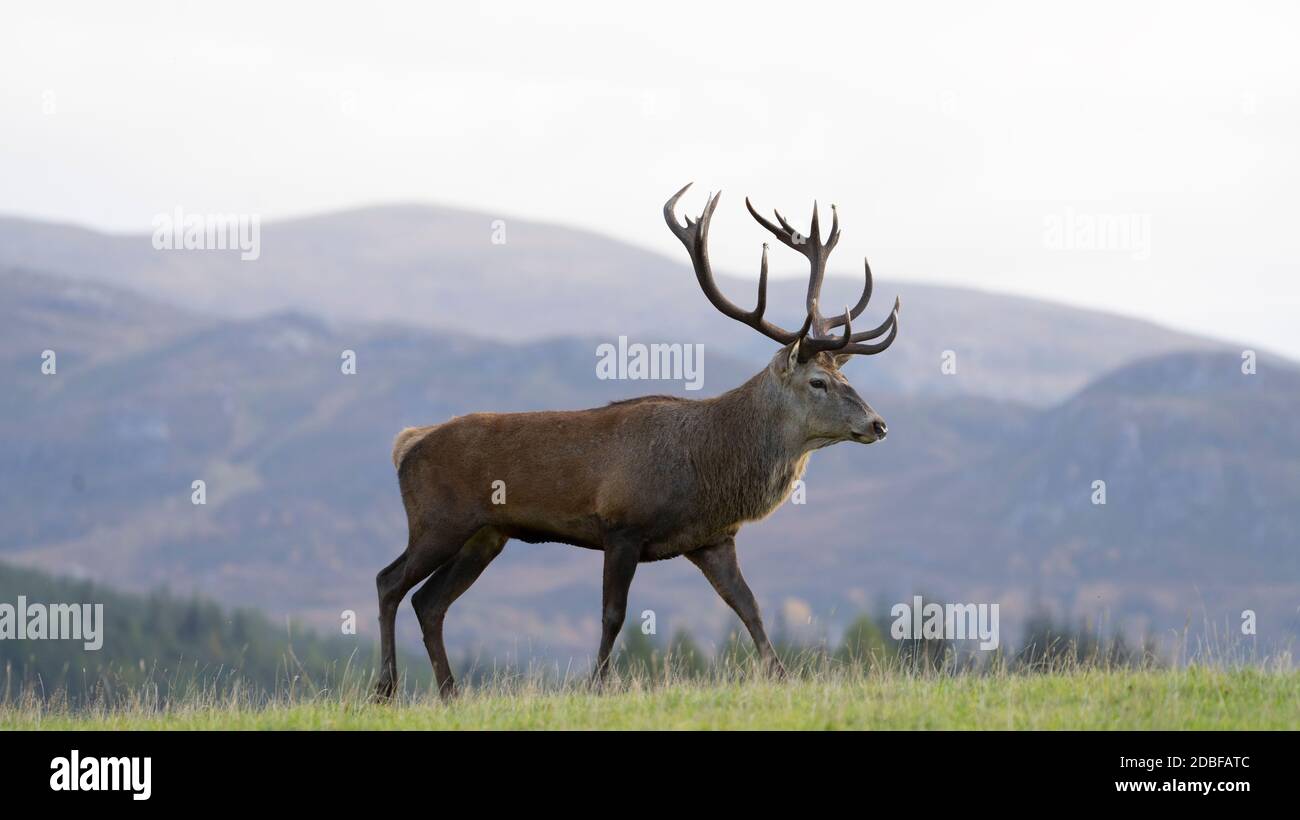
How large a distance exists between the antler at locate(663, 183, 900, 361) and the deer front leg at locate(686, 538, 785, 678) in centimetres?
162

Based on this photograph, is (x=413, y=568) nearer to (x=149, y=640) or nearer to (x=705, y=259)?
(x=705, y=259)

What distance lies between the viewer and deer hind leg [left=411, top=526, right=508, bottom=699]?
45.1 ft

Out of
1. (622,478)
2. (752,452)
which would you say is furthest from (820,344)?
(622,478)

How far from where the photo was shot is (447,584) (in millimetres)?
13906

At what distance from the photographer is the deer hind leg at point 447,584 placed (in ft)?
45.1

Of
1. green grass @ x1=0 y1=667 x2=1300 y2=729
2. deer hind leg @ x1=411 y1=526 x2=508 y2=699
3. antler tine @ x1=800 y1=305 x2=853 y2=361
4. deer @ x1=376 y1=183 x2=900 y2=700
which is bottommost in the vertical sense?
green grass @ x1=0 y1=667 x2=1300 y2=729

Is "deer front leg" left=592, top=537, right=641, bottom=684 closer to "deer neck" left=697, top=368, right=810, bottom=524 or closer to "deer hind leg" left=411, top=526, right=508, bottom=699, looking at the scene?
"deer neck" left=697, top=368, right=810, bottom=524

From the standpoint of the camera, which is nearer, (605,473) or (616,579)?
(616,579)

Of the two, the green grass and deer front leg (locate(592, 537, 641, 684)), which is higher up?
deer front leg (locate(592, 537, 641, 684))

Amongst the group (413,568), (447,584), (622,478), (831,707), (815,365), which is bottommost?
(831,707)

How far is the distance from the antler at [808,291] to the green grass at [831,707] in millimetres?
2837

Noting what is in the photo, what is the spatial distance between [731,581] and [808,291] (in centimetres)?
269

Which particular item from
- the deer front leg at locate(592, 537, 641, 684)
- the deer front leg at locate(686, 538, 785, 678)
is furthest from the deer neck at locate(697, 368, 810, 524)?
the deer front leg at locate(592, 537, 641, 684)
